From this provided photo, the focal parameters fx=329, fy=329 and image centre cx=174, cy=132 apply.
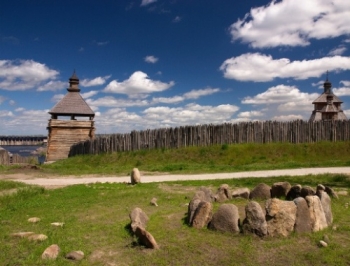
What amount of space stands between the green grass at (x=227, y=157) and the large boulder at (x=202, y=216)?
10.7 metres

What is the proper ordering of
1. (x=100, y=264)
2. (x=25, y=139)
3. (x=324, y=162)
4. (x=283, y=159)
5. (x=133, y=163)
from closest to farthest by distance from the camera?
(x=100, y=264) < (x=324, y=162) < (x=283, y=159) < (x=133, y=163) < (x=25, y=139)

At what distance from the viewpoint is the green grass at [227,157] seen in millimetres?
17688

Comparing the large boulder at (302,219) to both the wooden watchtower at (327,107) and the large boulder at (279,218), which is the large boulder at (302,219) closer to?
the large boulder at (279,218)

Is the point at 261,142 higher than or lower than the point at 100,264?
higher

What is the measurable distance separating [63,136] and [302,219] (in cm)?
2756

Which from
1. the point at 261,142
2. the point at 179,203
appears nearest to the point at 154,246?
Answer: the point at 179,203

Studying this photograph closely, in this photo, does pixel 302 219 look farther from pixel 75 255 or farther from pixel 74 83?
pixel 74 83

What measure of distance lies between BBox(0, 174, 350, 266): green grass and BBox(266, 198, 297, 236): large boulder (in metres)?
0.15

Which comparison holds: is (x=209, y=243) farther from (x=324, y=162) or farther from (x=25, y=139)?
(x=25, y=139)

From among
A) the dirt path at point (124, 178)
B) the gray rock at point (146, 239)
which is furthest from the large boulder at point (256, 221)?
the dirt path at point (124, 178)

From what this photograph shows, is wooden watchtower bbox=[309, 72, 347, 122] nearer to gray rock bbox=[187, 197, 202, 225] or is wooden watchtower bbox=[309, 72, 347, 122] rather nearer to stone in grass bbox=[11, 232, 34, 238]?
gray rock bbox=[187, 197, 202, 225]

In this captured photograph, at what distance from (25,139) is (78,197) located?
166 m

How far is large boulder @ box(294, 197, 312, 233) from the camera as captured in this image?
5789 mm

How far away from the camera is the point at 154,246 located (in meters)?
5.17
